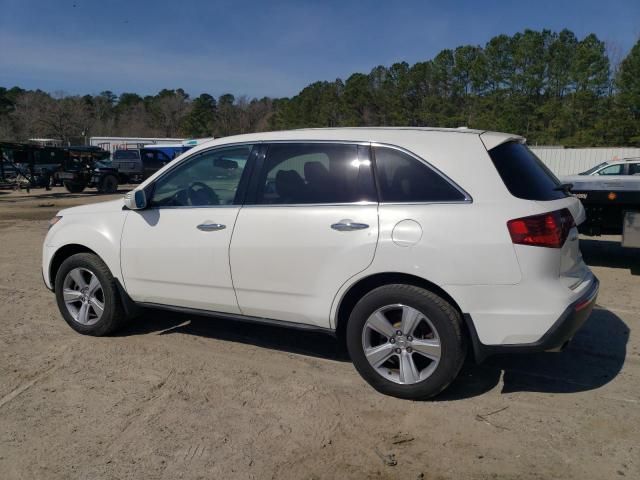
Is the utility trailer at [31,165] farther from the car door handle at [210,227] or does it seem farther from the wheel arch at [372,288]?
the wheel arch at [372,288]

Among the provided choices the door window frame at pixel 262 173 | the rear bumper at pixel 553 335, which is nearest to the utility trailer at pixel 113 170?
the door window frame at pixel 262 173

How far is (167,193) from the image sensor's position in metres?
4.57

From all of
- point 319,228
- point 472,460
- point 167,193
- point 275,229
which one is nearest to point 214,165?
point 167,193

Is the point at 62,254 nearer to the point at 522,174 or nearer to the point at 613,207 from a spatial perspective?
the point at 522,174

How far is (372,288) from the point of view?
12.3ft

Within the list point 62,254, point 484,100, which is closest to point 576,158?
point 484,100

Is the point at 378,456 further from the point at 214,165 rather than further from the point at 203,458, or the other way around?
the point at 214,165

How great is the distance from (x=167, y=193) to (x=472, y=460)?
3.06 m

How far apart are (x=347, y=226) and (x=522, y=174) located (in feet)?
3.91

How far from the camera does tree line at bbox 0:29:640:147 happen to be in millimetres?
40094

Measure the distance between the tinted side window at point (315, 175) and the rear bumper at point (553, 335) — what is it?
1.14 meters

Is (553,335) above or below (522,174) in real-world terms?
below

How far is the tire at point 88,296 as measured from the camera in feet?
15.6

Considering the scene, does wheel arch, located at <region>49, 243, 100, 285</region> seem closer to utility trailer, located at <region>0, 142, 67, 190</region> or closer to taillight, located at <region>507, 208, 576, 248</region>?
taillight, located at <region>507, 208, 576, 248</region>
